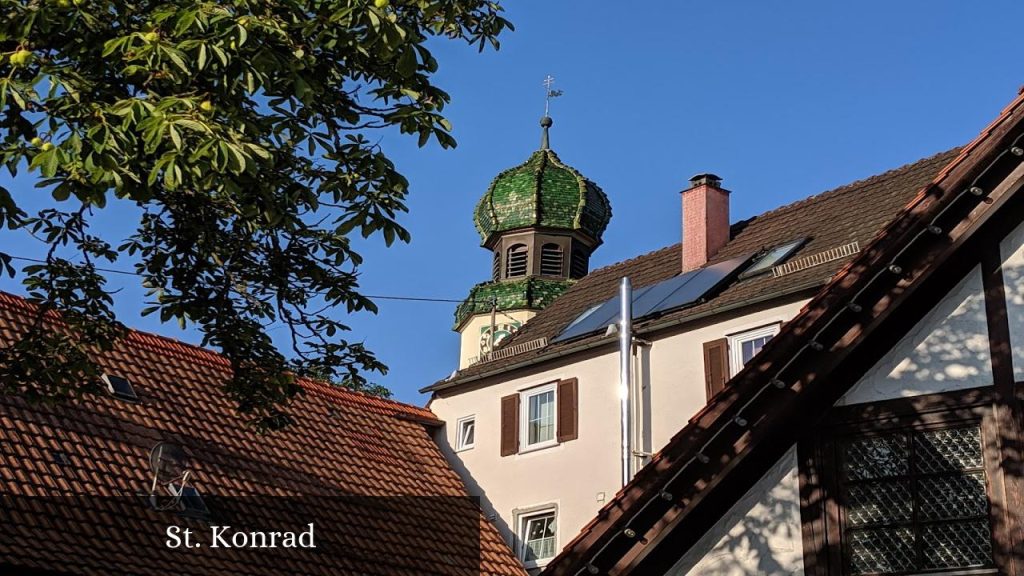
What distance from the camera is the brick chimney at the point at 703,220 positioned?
27016mm

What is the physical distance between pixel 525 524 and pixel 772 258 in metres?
6.70

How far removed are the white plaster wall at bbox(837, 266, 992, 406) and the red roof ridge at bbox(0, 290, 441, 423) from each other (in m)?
11.0

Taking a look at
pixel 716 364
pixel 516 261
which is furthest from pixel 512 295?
pixel 716 364

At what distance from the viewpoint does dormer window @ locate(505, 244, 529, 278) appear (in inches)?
1722

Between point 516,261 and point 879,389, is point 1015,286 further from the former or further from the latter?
point 516,261

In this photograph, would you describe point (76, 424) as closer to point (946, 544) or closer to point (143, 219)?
point (143, 219)

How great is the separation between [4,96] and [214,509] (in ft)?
39.6

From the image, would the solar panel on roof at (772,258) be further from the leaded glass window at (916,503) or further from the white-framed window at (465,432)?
the leaded glass window at (916,503)

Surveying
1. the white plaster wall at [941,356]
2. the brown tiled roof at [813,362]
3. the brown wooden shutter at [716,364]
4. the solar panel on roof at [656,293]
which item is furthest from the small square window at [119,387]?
the white plaster wall at [941,356]

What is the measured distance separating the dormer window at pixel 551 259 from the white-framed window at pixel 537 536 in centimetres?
1903

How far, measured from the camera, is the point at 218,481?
20.0m

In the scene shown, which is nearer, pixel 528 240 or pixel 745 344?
pixel 745 344

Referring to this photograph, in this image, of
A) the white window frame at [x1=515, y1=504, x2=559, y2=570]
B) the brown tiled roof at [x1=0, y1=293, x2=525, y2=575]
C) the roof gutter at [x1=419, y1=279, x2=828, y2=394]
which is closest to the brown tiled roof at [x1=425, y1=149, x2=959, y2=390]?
the roof gutter at [x1=419, y1=279, x2=828, y2=394]

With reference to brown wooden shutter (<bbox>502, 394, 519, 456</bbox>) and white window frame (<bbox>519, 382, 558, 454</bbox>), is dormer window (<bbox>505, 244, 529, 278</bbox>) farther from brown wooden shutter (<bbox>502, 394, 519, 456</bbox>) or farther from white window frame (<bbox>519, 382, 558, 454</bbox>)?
white window frame (<bbox>519, 382, 558, 454</bbox>)
